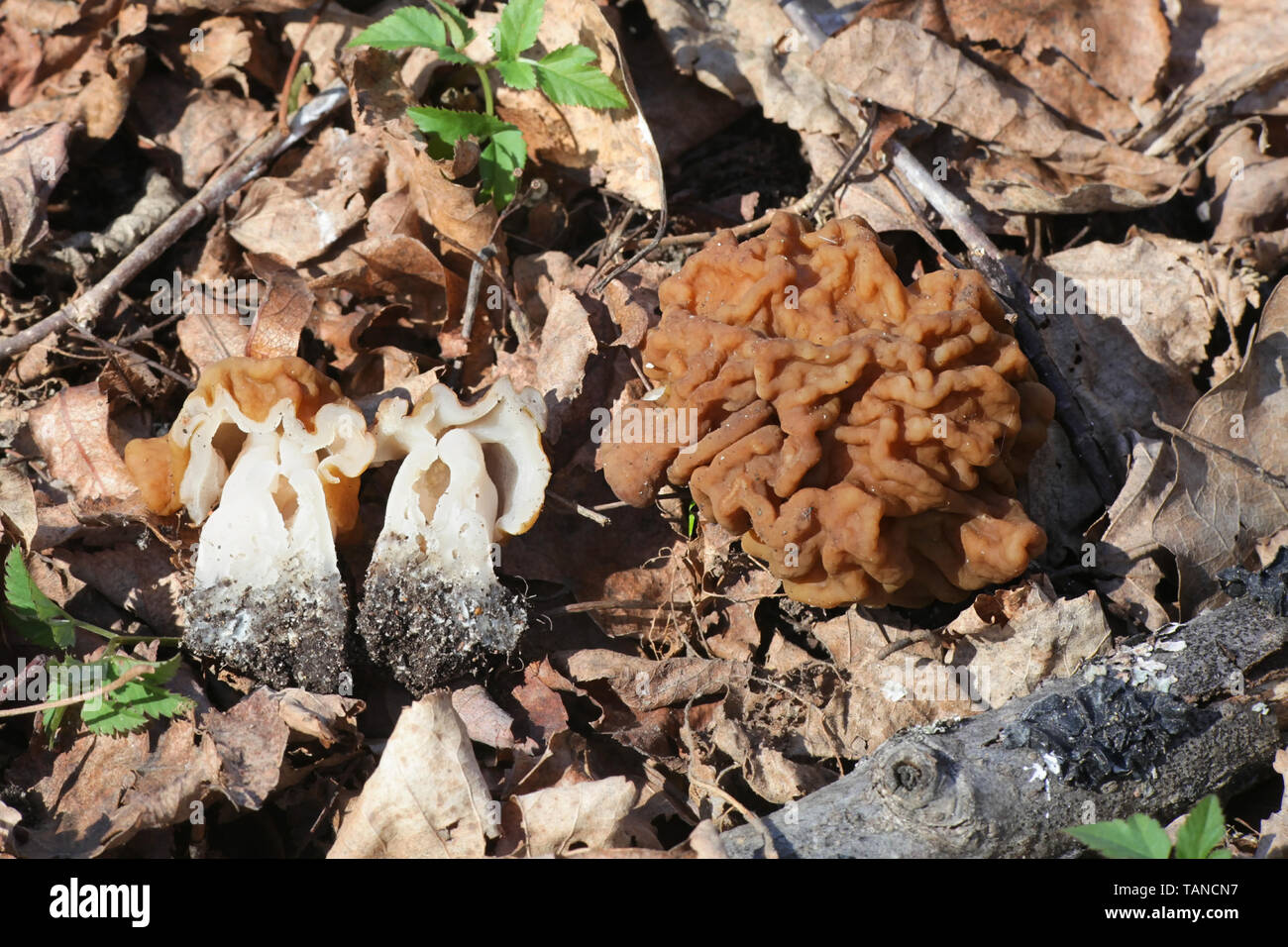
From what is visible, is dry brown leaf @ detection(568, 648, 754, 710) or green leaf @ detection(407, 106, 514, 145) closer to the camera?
dry brown leaf @ detection(568, 648, 754, 710)

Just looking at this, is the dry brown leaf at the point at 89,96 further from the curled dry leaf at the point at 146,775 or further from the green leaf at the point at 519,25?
the curled dry leaf at the point at 146,775

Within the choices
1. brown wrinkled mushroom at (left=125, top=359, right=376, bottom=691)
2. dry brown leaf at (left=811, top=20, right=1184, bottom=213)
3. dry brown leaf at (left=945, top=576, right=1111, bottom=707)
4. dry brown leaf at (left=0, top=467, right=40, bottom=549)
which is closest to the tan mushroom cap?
brown wrinkled mushroom at (left=125, top=359, right=376, bottom=691)

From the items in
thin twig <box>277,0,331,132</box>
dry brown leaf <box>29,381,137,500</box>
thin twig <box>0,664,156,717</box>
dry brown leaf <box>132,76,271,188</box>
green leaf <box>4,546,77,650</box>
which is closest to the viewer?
thin twig <box>0,664,156,717</box>

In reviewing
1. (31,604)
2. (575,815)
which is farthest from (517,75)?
(575,815)

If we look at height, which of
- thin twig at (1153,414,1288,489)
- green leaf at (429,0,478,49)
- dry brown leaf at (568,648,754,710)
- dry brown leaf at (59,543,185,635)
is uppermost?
green leaf at (429,0,478,49)

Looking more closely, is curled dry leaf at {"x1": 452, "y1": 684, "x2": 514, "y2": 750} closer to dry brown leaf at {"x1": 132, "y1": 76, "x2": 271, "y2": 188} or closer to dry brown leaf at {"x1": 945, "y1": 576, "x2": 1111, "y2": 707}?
dry brown leaf at {"x1": 945, "y1": 576, "x2": 1111, "y2": 707}
